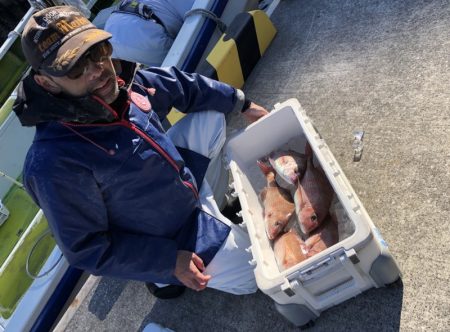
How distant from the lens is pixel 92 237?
207 centimetres

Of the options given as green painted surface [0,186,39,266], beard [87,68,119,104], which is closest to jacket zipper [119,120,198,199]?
beard [87,68,119,104]

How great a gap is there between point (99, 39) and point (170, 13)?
246cm

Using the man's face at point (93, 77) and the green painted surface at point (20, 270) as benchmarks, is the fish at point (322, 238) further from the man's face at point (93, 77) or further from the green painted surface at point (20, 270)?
the green painted surface at point (20, 270)

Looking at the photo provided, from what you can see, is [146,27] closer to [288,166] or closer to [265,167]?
[265,167]

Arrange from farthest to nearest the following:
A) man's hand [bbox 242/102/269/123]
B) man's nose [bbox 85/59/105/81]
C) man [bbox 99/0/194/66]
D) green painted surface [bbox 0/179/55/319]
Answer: man [bbox 99/0/194/66], green painted surface [bbox 0/179/55/319], man's hand [bbox 242/102/269/123], man's nose [bbox 85/59/105/81]

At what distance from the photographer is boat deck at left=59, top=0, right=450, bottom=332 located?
84.8 inches

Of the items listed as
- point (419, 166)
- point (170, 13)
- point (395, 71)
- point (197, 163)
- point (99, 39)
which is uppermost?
point (99, 39)

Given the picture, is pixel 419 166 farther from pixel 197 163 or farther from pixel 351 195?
pixel 197 163

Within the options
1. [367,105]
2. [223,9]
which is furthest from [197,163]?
[223,9]

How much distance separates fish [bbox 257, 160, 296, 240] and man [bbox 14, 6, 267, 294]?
220mm

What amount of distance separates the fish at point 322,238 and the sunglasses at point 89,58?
4.38 ft

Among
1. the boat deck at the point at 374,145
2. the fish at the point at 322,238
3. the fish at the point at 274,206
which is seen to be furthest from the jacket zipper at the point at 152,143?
the boat deck at the point at 374,145

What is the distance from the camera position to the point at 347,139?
2.81 metres

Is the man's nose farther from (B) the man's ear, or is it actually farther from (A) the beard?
(B) the man's ear
